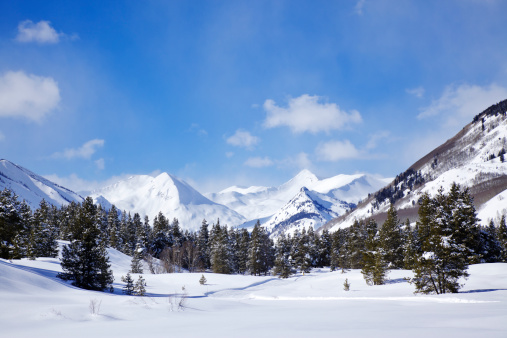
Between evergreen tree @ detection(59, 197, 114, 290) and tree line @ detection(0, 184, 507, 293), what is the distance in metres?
0.09

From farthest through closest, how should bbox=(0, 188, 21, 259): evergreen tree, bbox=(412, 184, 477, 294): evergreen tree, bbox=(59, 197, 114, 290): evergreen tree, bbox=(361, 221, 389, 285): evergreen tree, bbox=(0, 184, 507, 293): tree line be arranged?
bbox=(361, 221, 389, 285): evergreen tree
bbox=(0, 188, 21, 259): evergreen tree
bbox=(59, 197, 114, 290): evergreen tree
bbox=(0, 184, 507, 293): tree line
bbox=(412, 184, 477, 294): evergreen tree

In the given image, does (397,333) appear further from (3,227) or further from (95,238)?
(3,227)

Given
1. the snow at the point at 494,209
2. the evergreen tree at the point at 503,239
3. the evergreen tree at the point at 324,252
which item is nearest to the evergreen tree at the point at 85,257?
the evergreen tree at the point at 503,239

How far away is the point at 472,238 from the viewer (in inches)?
1292

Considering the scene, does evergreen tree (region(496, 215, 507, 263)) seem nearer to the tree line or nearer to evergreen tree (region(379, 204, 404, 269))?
the tree line

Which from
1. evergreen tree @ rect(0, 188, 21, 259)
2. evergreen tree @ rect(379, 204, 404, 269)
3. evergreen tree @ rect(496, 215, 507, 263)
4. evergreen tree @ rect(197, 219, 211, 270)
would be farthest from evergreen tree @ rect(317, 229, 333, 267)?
evergreen tree @ rect(0, 188, 21, 259)

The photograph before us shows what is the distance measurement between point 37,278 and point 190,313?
45.9ft

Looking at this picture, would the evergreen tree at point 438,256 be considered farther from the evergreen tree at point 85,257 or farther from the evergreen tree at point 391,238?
the evergreen tree at point 85,257

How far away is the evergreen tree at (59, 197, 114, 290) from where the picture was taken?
28.5 metres

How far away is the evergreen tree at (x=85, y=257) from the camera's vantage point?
28547 millimetres

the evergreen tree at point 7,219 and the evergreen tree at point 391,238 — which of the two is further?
the evergreen tree at point 391,238

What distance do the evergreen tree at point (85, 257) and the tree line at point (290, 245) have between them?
3.4 inches

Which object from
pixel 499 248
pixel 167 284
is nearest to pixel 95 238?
pixel 167 284

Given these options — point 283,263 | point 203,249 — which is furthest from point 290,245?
point 203,249
